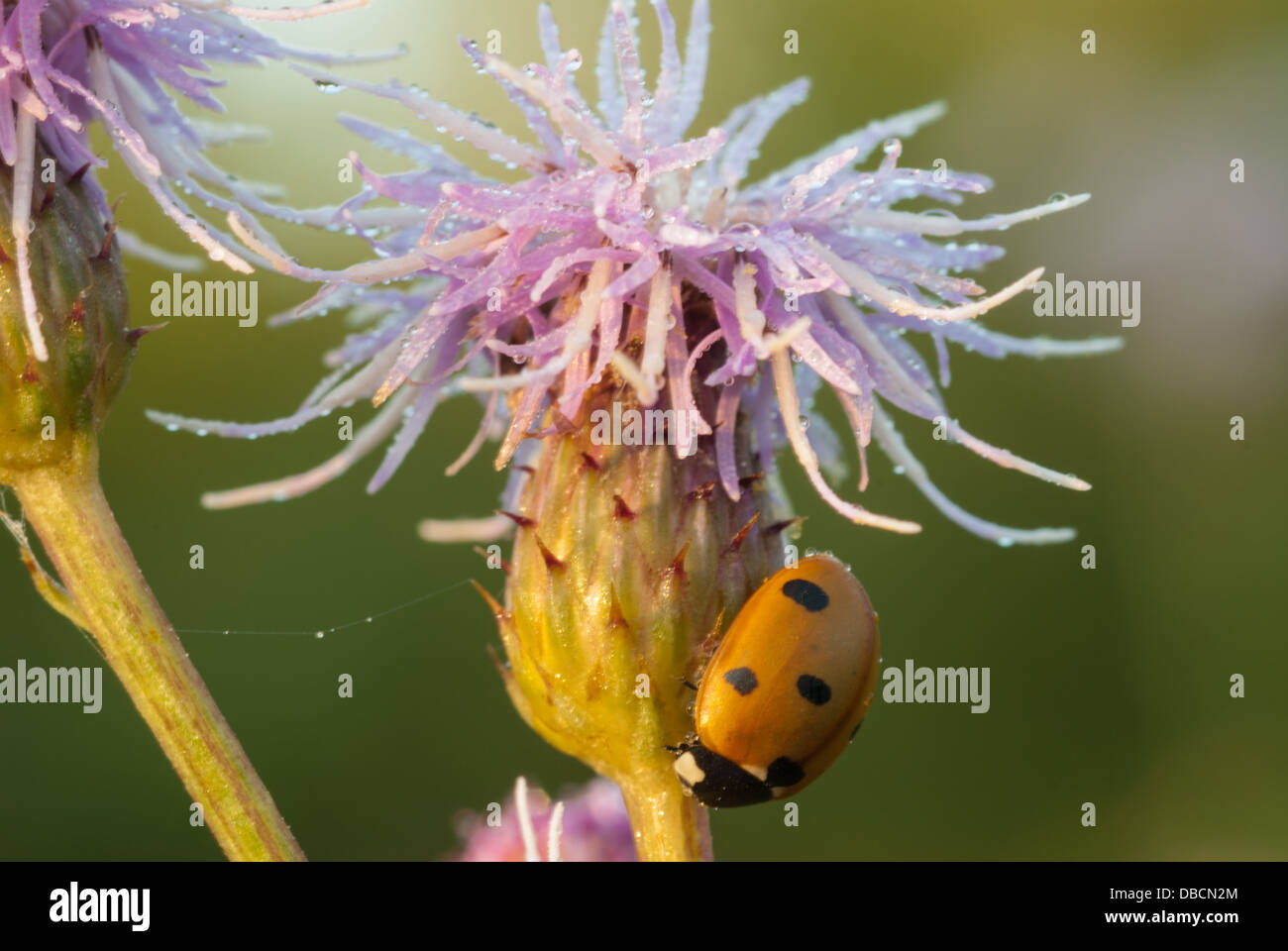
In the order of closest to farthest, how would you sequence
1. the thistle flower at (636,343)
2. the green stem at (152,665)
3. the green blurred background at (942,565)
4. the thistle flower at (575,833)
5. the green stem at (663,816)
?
the green stem at (152,665), the thistle flower at (636,343), the green stem at (663,816), the thistle flower at (575,833), the green blurred background at (942,565)

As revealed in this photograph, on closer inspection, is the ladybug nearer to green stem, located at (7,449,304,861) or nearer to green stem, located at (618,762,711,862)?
green stem, located at (618,762,711,862)

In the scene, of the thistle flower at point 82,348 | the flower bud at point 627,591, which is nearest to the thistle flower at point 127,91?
the thistle flower at point 82,348

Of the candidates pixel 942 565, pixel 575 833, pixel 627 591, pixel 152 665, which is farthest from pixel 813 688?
pixel 942 565

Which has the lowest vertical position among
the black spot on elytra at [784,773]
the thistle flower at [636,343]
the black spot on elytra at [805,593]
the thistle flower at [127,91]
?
the black spot on elytra at [784,773]

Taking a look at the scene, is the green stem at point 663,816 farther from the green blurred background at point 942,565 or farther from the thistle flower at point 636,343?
the green blurred background at point 942,565

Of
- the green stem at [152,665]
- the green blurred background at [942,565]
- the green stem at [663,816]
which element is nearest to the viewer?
the green stem at [152,665]

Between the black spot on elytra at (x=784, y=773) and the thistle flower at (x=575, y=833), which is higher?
the black spot on elytra at (x=784, y=773)

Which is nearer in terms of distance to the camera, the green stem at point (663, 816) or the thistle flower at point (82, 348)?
A: the thistle flower at point (82, 348)

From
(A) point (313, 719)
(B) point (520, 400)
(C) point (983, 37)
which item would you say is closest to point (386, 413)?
(B) point (520, 400)

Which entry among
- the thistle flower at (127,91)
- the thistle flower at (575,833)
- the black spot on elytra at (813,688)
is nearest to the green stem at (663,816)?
the black spot on elytra at (813,688)
